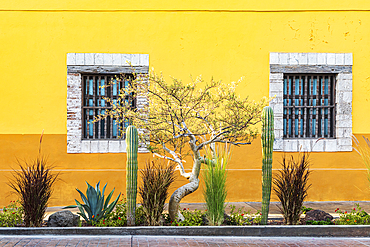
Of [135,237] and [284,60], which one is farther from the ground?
[284,60]

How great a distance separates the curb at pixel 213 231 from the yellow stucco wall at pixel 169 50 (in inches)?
103

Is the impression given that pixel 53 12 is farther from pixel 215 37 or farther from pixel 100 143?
pixel 215 37

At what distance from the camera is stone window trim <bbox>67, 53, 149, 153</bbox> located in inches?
310

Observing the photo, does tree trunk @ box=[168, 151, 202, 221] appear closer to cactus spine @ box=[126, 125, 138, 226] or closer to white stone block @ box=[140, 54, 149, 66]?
cactus spine @ box=[126, 125, 138, 226]

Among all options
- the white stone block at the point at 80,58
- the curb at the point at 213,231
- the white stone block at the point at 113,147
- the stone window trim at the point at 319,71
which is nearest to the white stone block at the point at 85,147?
the white stone block at the point at 113,147

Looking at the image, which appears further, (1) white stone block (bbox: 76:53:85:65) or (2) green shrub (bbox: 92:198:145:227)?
(1) white stone block (bbox: 76:53:85:65)

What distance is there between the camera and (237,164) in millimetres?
8125

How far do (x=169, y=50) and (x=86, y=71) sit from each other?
1.98 metres

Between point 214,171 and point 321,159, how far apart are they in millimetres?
3869

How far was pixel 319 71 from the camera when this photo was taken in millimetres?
8164

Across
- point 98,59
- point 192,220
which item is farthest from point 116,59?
point 192,220

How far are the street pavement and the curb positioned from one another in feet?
0.33

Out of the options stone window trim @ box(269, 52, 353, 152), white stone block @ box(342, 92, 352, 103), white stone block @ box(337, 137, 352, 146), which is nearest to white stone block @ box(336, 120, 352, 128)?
stone window trim @ box(269, 52, 353, 152)

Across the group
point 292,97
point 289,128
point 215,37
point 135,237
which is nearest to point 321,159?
point 289,128
